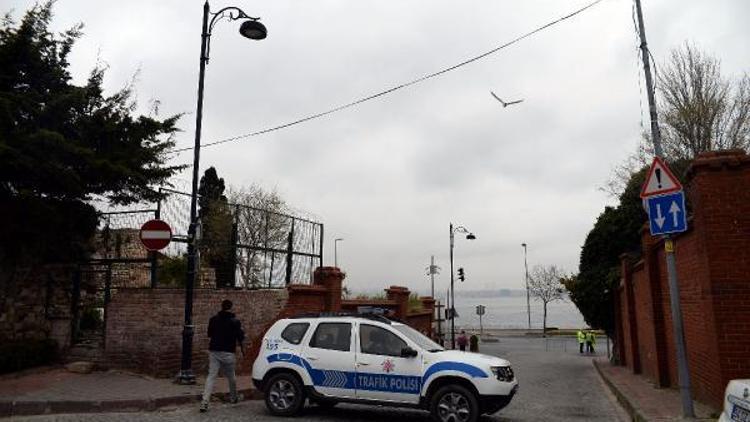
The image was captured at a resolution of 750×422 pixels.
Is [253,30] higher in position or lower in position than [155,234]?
higher

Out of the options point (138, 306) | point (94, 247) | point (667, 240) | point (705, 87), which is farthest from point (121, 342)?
point (705, 87)

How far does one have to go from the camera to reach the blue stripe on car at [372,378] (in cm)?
913

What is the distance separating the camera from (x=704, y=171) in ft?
29.9

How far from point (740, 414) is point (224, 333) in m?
→ 8.56

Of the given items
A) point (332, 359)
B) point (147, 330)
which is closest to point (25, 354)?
point (147, 330)

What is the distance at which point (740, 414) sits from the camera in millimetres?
4605

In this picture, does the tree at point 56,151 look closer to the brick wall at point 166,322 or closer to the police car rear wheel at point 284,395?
the brick wall at point 166,322

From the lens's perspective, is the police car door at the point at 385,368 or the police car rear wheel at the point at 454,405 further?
the police car door at the point at 385,368

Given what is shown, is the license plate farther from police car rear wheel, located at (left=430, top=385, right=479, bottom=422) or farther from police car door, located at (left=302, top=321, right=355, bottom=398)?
police car door, located at (left=302, top=321, right=355, bottom=398)

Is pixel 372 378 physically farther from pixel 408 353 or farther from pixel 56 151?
pixel 56 151

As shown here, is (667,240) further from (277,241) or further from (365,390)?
(277,241)

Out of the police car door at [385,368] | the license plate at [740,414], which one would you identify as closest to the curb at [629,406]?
the police car door at [385,368]

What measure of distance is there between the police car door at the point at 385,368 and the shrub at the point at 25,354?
8.17 meters

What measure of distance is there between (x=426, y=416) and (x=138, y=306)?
23.2 ft
